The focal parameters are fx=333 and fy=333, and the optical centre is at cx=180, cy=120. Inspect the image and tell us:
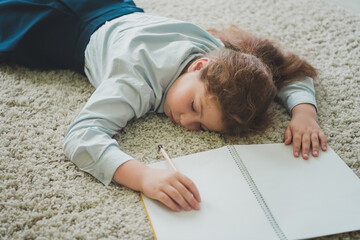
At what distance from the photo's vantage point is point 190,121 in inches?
32.0

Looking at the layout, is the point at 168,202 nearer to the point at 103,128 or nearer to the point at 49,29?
the point at 103,128

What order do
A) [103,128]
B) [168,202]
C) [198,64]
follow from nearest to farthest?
[168,202]
[103,128]
[198,64]

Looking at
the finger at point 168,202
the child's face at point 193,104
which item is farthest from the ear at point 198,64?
the finger at point 168,202

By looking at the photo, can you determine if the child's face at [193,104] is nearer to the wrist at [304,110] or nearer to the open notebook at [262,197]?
the open notebook at [262,197]

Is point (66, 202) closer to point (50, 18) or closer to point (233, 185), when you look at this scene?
point (233, 185)

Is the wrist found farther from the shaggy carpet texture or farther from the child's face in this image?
the child's face

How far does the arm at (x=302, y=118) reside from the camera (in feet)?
2.61

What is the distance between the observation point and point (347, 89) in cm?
99

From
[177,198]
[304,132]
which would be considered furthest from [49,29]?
[304,132]

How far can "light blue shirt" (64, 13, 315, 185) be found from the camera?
0.71 m

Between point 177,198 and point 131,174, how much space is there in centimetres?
11

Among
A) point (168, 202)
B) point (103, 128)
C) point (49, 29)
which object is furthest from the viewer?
point (49, 29)

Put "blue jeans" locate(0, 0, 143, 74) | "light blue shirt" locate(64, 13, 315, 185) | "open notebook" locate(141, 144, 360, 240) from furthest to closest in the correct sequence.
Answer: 1. "blue jeans" locate(0, 0, 143, 74)
2. "light blue shirt" locate(64, 13, 315, 185)
3. "open notebook" locate(141, 144, 360, 240)

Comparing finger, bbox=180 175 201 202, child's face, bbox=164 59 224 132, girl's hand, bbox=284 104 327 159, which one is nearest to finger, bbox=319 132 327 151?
girl's hand, bbox=284 104 327 159
